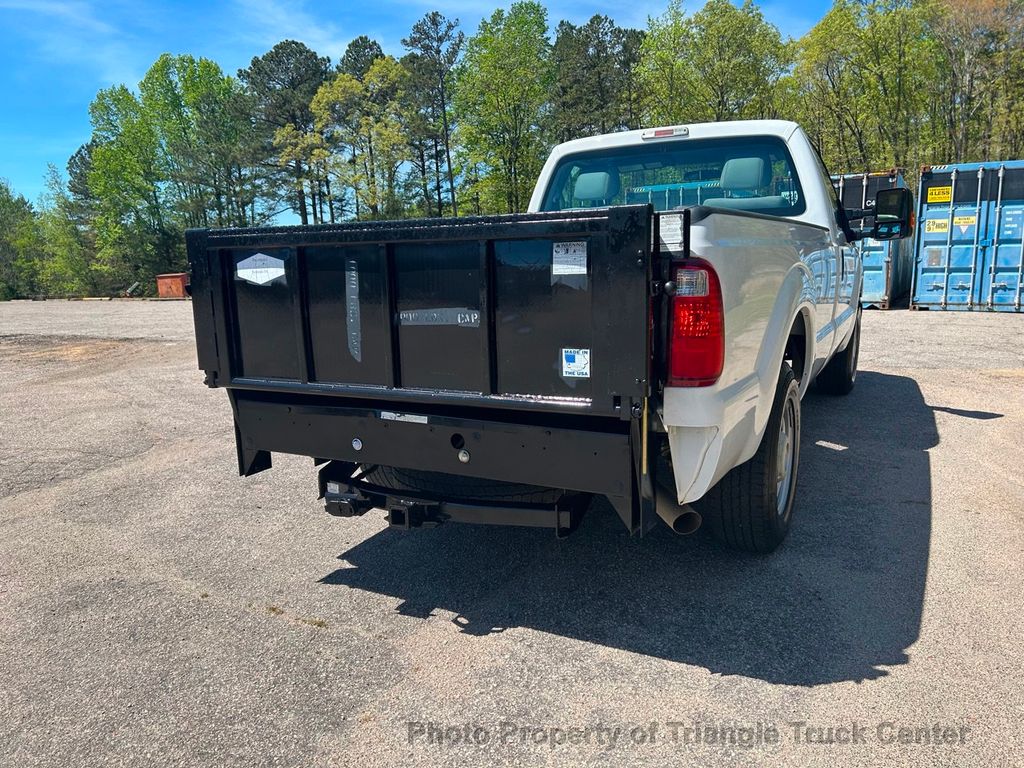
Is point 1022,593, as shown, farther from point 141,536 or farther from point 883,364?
point 883,364

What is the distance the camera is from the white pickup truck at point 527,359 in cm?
253

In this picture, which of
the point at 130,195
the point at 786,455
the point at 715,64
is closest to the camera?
the point at 786,455

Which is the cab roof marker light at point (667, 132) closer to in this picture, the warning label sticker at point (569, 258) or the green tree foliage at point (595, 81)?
the warning label sticker at point (569, 258)

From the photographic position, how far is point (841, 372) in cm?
725

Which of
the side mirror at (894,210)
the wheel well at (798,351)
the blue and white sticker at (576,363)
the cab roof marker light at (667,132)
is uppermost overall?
the cab roof marker light at (667,132)

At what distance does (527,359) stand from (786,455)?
178 cm

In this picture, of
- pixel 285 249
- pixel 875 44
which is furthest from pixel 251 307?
pixel 875 44

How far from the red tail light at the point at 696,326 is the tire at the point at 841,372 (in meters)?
5.12

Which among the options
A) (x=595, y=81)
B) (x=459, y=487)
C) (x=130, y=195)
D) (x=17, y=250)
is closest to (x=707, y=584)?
(x=459, y=487)

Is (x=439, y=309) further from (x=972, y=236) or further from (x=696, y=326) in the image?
(x=972, y=236)

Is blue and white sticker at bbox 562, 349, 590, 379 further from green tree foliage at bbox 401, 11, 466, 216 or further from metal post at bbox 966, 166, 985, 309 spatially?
green tree foliage at bbox 401, 11, 466, 216

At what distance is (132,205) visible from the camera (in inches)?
2186

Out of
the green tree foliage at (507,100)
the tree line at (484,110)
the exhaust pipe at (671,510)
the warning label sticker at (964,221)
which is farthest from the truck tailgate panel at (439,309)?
the green tree foliage at (507,100)

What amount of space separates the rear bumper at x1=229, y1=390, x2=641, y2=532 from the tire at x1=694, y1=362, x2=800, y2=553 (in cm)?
80
